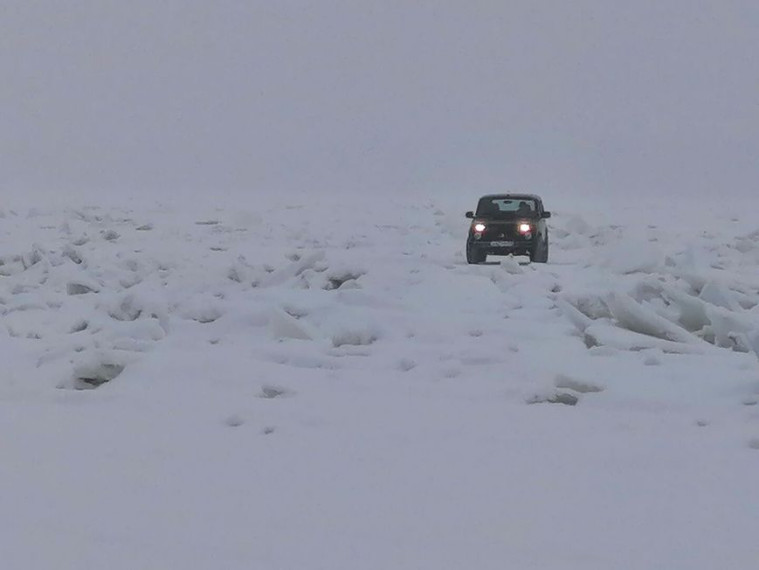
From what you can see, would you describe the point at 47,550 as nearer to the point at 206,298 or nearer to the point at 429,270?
the point at 206,298

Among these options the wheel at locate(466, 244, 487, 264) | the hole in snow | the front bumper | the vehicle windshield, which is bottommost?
the wheel at locate(466, 244, 487, 264)

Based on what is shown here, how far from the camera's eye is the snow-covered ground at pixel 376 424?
3.03 meters

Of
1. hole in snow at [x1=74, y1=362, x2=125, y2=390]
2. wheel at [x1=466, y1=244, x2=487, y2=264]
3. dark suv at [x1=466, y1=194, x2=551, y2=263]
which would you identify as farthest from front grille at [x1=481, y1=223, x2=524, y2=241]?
hole in snow at [x1=74, y1=362, x2=125, y2=390]

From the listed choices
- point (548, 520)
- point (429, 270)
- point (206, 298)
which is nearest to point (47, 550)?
point (548, 520)

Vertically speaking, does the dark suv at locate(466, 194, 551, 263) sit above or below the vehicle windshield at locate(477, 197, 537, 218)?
below

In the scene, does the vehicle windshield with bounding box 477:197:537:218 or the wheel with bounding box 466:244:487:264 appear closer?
the wheel with bounding box 466:244:487:264

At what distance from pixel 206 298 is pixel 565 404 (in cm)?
404

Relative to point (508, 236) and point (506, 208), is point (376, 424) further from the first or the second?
point (506, 208)

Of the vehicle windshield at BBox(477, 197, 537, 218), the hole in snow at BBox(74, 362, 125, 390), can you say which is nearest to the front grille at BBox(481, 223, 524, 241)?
the vehicle windshield at BBox(477, 197, 537, 218)

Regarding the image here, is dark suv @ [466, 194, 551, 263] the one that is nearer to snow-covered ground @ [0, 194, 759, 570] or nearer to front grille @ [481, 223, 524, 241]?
front grille @ [481, 223, 524, 241]

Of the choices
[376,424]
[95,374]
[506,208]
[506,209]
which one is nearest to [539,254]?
[506,209]

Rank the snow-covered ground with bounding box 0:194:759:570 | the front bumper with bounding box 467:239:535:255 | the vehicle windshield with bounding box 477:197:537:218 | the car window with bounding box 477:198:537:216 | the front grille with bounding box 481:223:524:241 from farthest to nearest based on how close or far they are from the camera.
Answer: the car window with bounding box 477:198:537:216 < the vehicle windshield with bounding box 477:197:537:218 < the front grille with bounding box 481:223:524:241 < the front bumper with bounding box 467:239:535:255 < the snow-covered ground with bounding box 0:194:759:570

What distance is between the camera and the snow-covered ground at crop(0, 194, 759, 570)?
3.03m

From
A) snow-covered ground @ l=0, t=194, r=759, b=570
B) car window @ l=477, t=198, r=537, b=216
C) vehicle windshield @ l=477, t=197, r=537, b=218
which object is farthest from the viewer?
car window @ l=477, t=198, r=537, b=216
